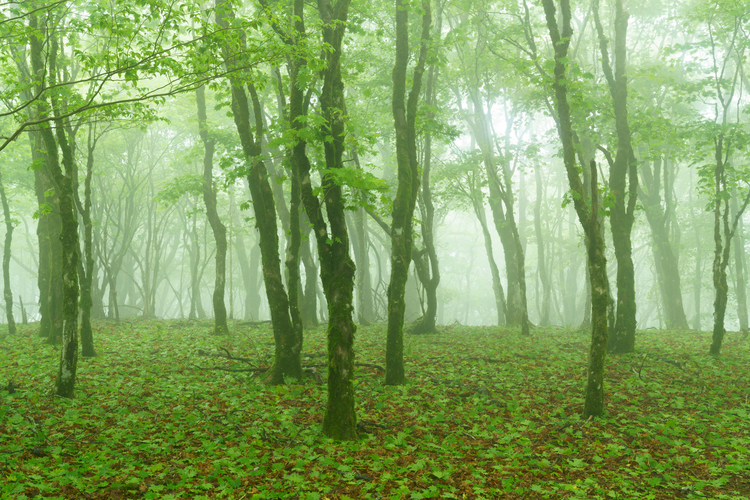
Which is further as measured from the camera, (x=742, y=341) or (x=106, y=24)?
(x=742, y=341)

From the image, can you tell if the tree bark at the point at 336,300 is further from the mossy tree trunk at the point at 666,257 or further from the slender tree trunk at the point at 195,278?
the mossy tree trunk at the point at 666,257

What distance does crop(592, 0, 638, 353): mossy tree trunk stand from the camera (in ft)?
39.6

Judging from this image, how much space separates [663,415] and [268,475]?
6.50 m

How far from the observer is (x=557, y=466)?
5969mm

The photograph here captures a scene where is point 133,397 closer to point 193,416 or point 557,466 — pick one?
point 193,416

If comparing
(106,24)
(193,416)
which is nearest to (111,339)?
(193,416)

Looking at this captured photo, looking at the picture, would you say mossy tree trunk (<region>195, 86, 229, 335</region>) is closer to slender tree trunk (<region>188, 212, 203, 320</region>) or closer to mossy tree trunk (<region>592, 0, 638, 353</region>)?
slender tree trunk (<region>188, 212, 203, 320</region>)

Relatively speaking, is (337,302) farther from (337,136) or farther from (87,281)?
(87,281)

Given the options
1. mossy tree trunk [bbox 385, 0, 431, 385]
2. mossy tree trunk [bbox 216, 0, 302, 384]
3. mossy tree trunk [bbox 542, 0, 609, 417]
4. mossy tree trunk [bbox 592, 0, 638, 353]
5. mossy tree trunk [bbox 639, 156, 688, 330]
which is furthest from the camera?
mossy tree trunk [bbox 639, 156, 688, 330]

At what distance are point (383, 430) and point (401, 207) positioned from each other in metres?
4.26

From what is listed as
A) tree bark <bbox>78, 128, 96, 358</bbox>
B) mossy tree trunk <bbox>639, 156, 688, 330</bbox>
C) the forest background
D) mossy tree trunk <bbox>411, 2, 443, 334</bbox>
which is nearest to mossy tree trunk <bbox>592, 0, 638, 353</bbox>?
the forest background

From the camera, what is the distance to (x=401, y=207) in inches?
373

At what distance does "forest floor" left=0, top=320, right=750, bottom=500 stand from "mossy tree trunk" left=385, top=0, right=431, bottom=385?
696mm

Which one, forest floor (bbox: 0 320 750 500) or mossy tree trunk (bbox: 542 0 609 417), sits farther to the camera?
mossy tree trunk (bbox: 542 0 609 417)
